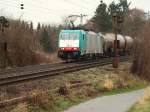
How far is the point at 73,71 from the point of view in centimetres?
2989

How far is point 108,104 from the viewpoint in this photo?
19906 millimetres

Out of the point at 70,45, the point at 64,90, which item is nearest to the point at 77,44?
the point at 70,45

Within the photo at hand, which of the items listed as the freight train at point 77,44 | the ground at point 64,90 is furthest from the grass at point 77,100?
the freight train at point 77,44

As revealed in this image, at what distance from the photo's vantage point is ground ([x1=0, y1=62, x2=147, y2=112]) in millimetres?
17844

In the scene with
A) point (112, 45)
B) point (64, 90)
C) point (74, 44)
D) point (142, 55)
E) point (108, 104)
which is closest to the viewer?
point (108, 104)

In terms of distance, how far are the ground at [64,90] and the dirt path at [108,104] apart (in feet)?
1.88

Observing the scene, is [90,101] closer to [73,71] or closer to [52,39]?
[73,71]

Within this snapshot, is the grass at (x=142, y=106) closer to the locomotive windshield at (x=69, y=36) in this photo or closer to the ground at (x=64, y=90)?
the ground at (x=64, y=90)

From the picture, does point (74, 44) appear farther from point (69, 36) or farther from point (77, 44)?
point (69, 36)

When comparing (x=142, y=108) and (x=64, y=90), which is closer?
(x=142, y=108)

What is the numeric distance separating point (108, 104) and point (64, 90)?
81.9 inches

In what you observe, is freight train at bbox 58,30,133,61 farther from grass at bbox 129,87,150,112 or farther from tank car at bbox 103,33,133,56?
grass at bbox 129,87,150,112

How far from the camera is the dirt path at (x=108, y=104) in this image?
18.3m

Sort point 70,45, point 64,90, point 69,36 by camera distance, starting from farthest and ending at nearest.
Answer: point 69,36 < point 70,45 < point 64,90
